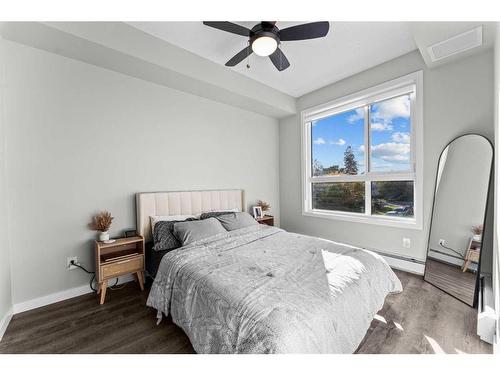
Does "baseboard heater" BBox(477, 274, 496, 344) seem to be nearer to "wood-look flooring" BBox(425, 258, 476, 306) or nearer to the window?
"wood-look flooring" BBox(425, 258, 476, 306)

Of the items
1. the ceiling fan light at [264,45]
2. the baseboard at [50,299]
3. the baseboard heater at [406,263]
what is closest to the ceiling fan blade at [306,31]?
the ceiling fan light at [264,45]

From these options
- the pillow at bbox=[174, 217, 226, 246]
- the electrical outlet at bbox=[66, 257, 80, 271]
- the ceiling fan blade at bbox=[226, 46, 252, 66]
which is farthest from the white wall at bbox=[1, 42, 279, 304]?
the ceiling fan blade at bbox=[226, 46, 252, 66]

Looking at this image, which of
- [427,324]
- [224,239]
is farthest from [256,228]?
[427,324]

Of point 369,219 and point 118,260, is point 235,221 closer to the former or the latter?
point 118,260

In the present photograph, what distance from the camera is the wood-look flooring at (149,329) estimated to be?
4.99 ft

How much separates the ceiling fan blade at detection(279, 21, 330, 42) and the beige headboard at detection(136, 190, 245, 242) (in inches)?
83.5

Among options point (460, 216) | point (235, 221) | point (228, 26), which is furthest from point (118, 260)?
point (460, 216)

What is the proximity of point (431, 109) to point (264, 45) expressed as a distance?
6.90 feet

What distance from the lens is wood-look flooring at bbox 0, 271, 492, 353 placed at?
1.52 metres

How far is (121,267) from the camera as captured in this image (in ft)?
7.25

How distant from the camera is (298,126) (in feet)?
12.8
